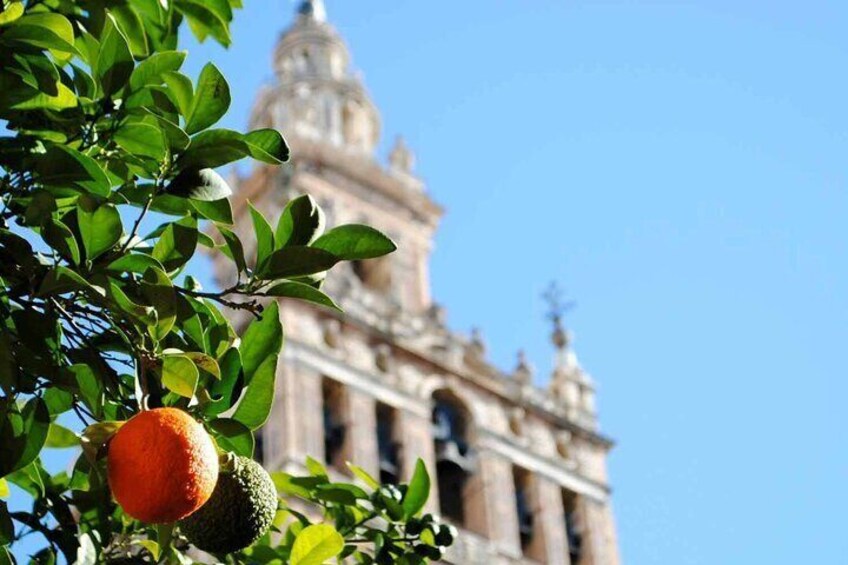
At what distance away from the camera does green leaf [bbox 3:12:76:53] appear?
4168 mm

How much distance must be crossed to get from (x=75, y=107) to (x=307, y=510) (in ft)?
73.5

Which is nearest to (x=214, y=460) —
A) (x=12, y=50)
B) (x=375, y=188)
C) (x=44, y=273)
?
(x=44, y=273)

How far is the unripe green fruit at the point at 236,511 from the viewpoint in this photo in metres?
3.69

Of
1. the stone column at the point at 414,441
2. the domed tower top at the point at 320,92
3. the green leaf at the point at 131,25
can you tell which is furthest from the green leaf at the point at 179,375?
the domed tower top at the point at 320,92

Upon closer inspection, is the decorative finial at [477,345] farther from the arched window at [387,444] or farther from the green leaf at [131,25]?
the green leaf at [131,25]

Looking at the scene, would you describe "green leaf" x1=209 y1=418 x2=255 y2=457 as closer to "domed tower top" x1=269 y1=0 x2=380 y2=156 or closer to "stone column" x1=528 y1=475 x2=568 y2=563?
"stone column" x1=528 y1=475 x2=568 y2=563

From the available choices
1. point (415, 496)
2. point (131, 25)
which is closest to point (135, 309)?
point (415, 496)

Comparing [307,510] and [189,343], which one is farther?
[307,510]

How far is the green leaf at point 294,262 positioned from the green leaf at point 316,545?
655 millimetres

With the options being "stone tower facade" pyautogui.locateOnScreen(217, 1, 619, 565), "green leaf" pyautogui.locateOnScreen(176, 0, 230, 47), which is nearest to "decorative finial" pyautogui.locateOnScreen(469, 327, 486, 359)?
"stone tower facade" pyautogui.locateOnScreen(217, 1, 619, 565)

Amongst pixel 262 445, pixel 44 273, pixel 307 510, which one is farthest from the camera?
pixel 262 445

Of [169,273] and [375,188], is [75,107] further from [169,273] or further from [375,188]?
[375,188]

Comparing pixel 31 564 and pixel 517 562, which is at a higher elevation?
pixel 517 562

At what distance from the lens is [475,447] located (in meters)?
32.4
